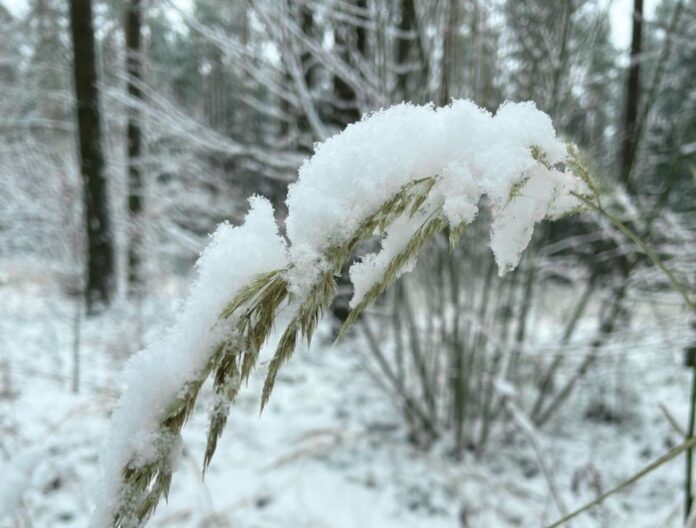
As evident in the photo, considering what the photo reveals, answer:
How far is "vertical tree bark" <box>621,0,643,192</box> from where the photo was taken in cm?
358

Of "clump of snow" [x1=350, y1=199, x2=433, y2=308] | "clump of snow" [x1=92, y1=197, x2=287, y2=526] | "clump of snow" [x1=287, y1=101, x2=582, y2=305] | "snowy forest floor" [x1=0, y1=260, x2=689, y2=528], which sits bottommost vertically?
"snowy forest floor" [x1=0, y1=260, x2=689, y2=528]

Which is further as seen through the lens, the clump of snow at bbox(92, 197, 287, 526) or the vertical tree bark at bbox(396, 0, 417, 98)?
the vertical tree bark at bbox(396, 0, 417, 98)

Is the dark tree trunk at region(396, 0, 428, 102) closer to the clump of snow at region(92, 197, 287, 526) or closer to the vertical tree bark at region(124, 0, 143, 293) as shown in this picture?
the vertical tree bark at region(124, 0, 143, 293)

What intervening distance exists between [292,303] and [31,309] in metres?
8.84

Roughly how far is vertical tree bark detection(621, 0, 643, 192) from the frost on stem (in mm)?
3146

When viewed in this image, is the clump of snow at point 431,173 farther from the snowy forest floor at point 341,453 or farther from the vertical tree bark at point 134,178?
the vertical tree bark at point 134,178

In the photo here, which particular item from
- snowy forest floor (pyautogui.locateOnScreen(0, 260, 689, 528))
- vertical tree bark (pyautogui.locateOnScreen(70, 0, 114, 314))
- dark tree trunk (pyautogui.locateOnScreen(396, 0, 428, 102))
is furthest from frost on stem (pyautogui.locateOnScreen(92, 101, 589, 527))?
vertical tree bark (pyautogui.locateOnScreen(70, 0, 114, 314))

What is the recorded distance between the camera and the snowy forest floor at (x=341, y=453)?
3.20 metres

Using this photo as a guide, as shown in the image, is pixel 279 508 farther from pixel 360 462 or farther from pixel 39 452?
pixel 39 452

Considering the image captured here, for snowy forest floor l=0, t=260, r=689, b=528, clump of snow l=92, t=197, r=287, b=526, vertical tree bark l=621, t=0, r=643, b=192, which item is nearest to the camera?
clump of snow l=92, t=197, r=287, b=526

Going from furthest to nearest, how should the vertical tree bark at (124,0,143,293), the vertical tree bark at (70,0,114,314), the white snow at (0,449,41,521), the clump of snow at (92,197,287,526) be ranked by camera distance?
the vertical tree bark at (70,0,114,314) < the vertical tree bark at (124,0,143,293) < the white snow at (0,449,41,521) < the clump of snow at (92,197,287,526)

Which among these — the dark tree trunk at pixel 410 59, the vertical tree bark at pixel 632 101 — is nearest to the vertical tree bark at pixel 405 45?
the dark tree trunk at pixel 410 59

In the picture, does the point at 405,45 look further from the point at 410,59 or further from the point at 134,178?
the point at 134,178

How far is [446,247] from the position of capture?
358 centimetres
